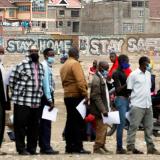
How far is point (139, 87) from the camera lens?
11367 millimetres

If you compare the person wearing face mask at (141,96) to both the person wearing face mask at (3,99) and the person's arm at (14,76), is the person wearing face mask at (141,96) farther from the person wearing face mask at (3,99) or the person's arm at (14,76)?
the person wearing face mask at (3,99)

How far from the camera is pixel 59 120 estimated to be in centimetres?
1998

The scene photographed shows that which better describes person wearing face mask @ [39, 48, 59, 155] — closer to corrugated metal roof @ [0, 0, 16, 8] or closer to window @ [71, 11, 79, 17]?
corrugated metal roof @ [0, 0, 16, 8]

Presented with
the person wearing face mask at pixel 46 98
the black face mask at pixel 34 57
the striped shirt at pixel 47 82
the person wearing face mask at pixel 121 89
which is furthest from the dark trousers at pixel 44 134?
the person wearing face mask at pixel 121 89

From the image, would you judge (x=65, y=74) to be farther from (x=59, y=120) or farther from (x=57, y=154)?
(x=59, y=120)

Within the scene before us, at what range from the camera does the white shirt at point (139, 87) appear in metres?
11.4

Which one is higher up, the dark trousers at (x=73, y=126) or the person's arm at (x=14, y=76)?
the person's arm at (x=14, y=76)

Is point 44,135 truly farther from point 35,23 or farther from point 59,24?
point 59,24

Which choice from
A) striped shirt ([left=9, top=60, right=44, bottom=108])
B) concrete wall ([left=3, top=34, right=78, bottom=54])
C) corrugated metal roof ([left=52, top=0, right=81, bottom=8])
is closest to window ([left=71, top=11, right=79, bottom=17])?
corrugated metal roof ([left=52, top=0, right=81, bottom=8])

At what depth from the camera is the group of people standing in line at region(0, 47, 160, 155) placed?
10711 millimetres

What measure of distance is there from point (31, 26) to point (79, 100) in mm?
108539

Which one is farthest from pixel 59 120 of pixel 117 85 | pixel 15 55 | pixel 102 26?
pixel 102 26

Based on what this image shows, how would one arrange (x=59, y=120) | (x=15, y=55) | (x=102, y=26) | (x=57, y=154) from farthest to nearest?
(x=102, y=26) → (x=15, y=55) → (x=59, y=120) → (x=57, y=154)

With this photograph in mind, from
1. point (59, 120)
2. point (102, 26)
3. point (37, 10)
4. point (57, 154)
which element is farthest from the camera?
point (37, 10)
